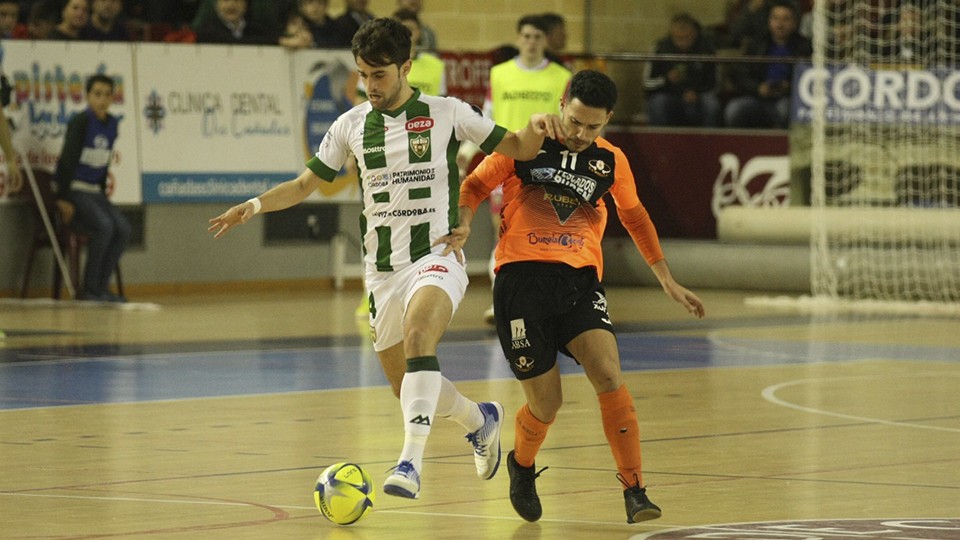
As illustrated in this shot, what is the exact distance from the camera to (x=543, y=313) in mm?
6969

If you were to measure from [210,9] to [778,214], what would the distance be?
6.42 metres

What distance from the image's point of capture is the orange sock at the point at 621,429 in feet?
22.4

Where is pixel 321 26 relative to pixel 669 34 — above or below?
above

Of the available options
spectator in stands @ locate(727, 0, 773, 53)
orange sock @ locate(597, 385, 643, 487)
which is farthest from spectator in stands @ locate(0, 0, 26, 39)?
orange sock @ locate(597, 385, 643, 487)

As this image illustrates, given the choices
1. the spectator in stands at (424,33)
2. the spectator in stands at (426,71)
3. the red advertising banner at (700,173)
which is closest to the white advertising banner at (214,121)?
the spectator in stands at (424,33)

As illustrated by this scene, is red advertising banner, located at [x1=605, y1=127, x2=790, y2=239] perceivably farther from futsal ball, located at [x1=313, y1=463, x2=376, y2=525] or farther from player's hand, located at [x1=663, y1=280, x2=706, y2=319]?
futsal ball, located at [x1=313, y1=463, x2=376, y2=525]

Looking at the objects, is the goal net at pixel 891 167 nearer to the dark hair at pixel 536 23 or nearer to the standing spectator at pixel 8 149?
the dark hair at pixel 536 23

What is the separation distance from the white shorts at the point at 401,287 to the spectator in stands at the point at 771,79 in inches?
A: 555

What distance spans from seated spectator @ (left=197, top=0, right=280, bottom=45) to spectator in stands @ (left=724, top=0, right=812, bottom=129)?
543 centimetres

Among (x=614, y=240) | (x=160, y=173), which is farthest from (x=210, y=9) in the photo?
(x=614, y=240)

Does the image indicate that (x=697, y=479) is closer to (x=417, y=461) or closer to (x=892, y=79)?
(x=417, y=461)

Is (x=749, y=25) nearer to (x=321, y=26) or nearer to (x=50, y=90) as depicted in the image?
(x=321, y=26)

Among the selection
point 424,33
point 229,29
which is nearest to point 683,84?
point 424,33

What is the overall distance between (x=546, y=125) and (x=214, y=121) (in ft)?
40.4
